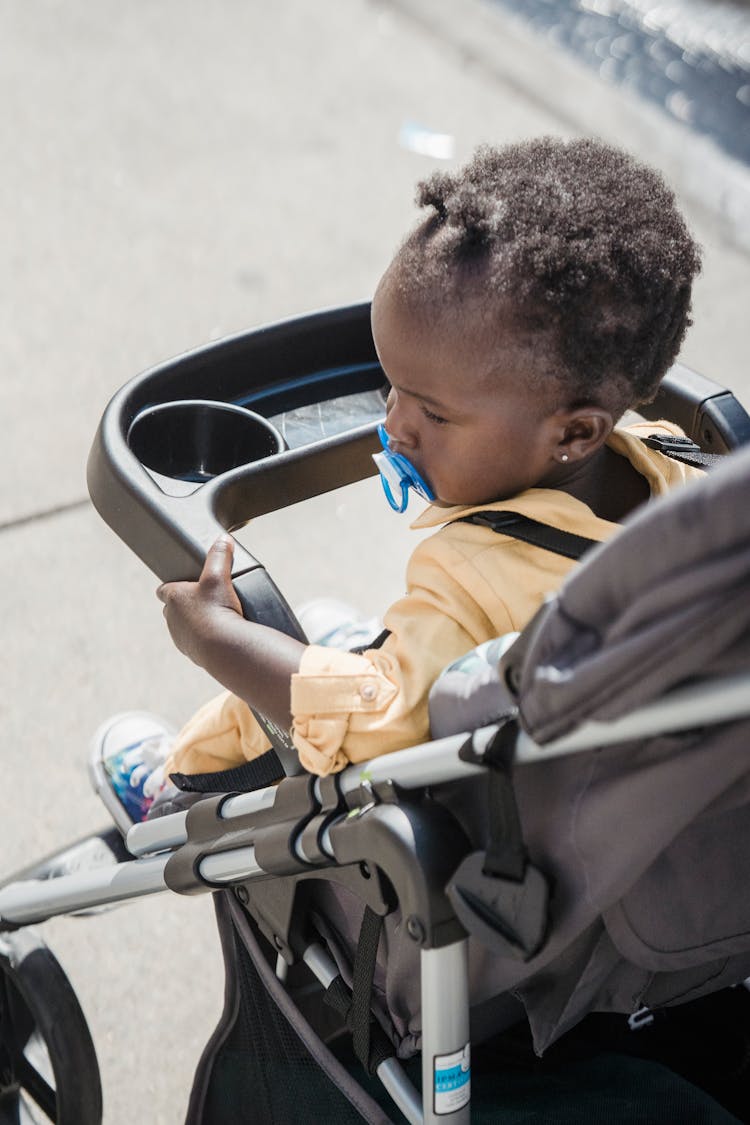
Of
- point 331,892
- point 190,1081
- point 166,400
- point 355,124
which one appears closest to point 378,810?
point 331,892

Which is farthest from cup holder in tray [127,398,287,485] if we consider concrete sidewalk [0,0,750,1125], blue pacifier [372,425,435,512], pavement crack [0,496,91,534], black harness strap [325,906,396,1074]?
pavement crack [0,496,91,534]

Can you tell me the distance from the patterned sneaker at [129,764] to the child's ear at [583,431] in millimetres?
831

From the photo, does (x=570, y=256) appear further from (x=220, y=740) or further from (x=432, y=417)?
(x=220, y=740)

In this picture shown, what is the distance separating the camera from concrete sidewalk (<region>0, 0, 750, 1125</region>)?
2420mm

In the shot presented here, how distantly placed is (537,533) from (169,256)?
2783mm

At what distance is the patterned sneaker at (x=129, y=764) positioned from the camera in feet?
6.73

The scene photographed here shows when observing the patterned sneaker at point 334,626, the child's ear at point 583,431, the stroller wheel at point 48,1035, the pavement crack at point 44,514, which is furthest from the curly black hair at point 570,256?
the pavement crack at point 44,514

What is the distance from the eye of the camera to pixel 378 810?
1.24 metres

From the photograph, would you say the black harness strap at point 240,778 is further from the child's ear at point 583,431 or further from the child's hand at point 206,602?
the child's ear at point 583,431

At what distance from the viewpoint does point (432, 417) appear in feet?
4.74

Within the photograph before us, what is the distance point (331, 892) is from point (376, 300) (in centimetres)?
67

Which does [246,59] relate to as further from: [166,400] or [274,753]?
[274,753]

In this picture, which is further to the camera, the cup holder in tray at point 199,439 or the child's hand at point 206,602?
the cup holder in tray at point 199,439

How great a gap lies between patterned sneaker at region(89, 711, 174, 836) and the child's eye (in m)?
0.77
